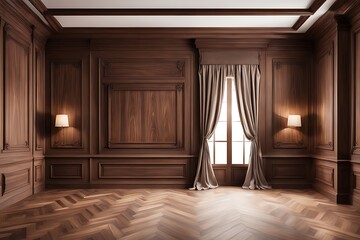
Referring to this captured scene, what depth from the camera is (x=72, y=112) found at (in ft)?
22.8

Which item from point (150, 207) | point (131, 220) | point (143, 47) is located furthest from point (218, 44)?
point (131, 220)

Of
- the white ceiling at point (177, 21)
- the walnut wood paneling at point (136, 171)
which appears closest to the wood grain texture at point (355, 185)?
the white ceiling at point (177, 21)

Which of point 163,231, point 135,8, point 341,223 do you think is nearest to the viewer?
point 163,231

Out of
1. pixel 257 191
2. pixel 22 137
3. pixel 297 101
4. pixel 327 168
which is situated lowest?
pixel 257 191

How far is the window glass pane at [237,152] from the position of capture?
701cm

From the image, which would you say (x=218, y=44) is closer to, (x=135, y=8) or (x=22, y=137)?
(x=135, y=8)

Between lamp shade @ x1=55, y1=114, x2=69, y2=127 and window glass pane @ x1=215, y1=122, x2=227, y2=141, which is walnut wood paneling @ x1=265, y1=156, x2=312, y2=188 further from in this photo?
lamp shade @ x1=55, y1=114, x2=69, y2=127

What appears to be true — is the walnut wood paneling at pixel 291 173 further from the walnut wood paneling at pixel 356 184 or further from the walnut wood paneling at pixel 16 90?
the walnut wood paneling at pixel 16 90

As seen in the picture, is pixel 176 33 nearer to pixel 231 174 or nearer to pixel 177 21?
pixel 177 21

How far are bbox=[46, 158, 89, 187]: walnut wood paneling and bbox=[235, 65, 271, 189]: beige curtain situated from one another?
117 inches

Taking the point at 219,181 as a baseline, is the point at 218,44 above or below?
above

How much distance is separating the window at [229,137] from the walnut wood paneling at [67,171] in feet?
7.83

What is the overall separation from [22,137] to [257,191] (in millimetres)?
3966

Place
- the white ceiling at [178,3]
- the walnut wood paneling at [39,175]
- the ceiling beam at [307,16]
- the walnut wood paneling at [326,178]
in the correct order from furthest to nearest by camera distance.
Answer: the walnut wood paneling at [39,175] → the walnut wood paneling at [326,178] → the white ceiling at [178,3] → the ceiling beam at [307,16]
